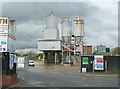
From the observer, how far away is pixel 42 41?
101250mm

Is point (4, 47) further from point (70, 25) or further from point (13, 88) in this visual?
point (70, 25)

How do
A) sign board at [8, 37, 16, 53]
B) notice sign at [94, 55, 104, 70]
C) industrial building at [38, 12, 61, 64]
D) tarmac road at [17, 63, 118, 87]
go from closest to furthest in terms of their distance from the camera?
sign board at [8, 37, 16, 53], tarmac road at [17, 63, 118, 87], notice sign at [94, 55, 104, 70], industrial building at [38, 12, 61, 64]

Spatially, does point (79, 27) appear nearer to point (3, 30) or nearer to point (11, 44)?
point (11, 44)

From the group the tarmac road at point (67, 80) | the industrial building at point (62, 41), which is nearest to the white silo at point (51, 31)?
the industrial building at point (62, 41)

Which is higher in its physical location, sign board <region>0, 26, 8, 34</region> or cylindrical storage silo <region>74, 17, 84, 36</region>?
cylindrical storage silo <region>74, 17, 84, 36</region>

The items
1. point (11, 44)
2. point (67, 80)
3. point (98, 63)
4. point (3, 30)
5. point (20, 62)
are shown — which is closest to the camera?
point (3, 30)

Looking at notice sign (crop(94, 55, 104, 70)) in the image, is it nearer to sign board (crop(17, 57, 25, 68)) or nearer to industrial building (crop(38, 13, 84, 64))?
sign board (crop(17, 57, 25, 68))

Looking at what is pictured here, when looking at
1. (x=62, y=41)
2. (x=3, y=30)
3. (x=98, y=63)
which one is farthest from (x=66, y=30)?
(x=3, y=30)

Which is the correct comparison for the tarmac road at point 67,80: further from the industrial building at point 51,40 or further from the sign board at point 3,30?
the industrial building at point 51,40

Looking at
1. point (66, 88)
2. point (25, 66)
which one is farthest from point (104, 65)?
point (66, 88)

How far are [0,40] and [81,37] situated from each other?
8067 centimetres

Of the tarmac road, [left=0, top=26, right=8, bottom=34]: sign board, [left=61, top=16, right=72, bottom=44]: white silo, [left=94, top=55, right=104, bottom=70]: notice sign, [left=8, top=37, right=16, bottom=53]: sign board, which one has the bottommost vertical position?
the tarmac road

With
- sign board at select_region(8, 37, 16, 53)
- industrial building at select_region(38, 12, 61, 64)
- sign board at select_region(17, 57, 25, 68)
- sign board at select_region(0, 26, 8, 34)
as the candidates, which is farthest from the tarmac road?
industrial building at select_region(38, 12, 61, 64)

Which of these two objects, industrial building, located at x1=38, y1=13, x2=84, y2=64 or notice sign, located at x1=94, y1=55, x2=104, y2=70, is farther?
industrial building, located at x1=38, y1=13, x2=84, y2=64
